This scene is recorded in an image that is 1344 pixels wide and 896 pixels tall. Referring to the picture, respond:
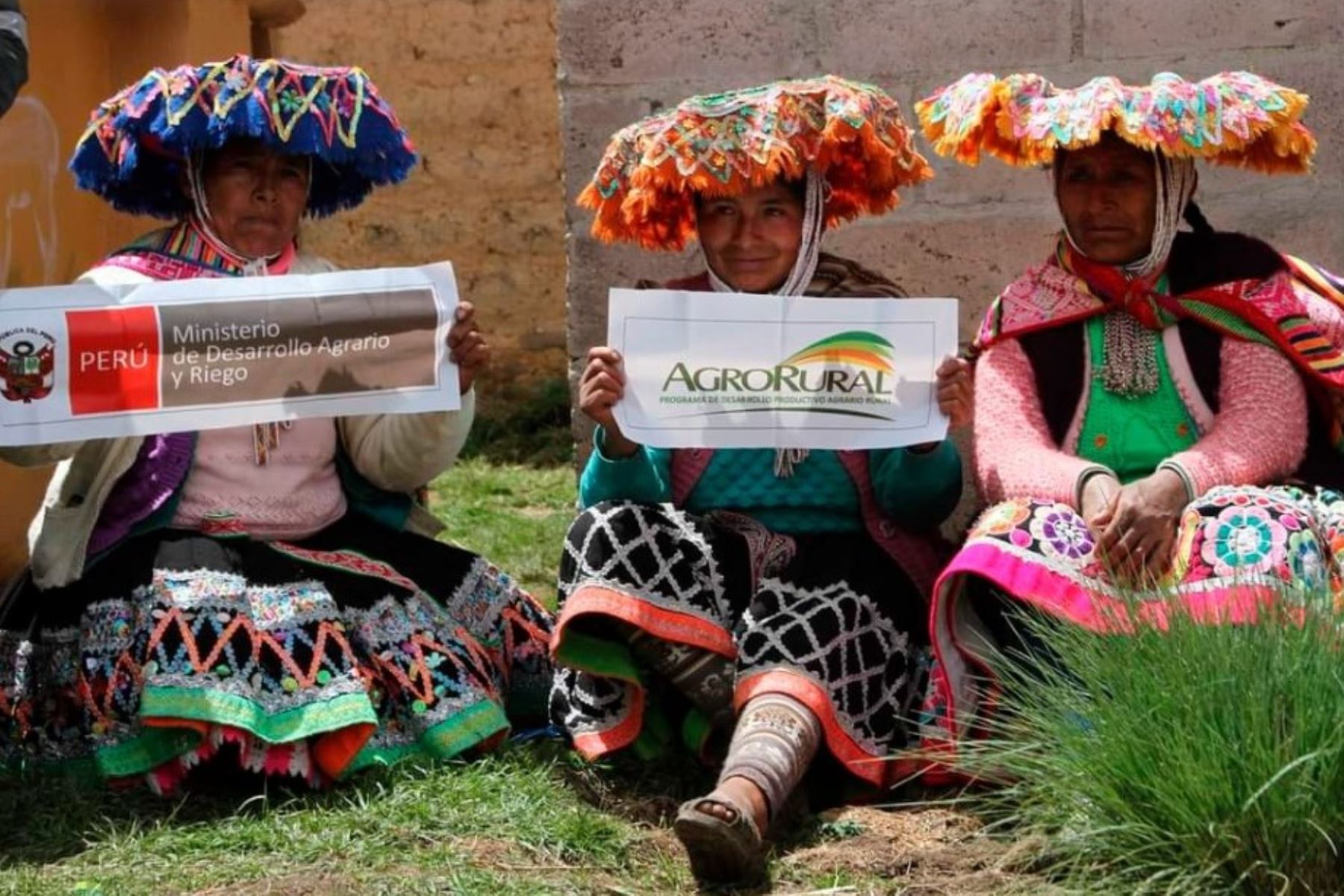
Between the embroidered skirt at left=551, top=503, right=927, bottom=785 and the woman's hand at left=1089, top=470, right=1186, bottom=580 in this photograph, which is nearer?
the woman's hand at left=1089, top=470, right=1186, bottom=580

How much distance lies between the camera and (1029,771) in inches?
157

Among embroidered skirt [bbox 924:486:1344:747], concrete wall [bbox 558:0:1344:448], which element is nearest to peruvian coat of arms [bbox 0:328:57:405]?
concrete wall [bbox 558:0:1344:448]

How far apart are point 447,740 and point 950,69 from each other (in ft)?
7.67

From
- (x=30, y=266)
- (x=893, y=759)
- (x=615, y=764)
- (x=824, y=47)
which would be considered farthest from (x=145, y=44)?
(x=893, y=759)

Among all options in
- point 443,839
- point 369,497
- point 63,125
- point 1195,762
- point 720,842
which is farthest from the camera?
point 63,125

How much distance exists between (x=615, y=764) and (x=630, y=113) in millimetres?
2008

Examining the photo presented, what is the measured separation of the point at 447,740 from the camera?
480 cm

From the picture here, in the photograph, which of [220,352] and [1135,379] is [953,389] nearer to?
[1135,379]

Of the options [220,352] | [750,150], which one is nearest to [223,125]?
[220,352]

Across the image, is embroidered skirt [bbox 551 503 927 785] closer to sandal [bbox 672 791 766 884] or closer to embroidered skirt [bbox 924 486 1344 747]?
embroidered skirt [bbox 924 486 1344 747]

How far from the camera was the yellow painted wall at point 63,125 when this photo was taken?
244 inches

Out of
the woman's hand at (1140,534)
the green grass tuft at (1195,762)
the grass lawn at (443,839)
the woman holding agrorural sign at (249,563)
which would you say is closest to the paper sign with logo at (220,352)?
the woman holding agrorural sign at (249,563)

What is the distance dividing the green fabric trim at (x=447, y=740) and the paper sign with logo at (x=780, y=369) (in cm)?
72

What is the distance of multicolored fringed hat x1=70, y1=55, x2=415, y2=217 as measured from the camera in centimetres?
485
